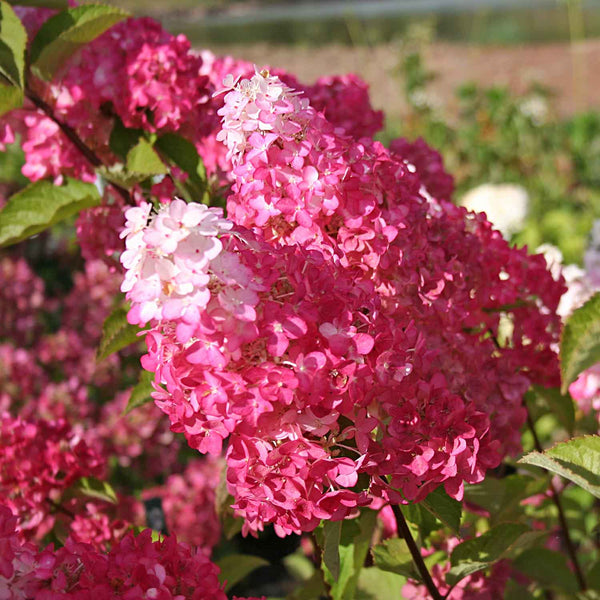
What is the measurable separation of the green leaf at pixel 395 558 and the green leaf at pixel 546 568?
0.37 meters

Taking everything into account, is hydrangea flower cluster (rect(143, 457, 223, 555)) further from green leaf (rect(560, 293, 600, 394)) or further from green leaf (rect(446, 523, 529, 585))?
green leaf (rect(560, 293, 600, 394))

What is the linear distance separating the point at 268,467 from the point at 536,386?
1.88 ft

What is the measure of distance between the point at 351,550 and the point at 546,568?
0.40 meters

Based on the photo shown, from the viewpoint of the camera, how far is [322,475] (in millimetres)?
712

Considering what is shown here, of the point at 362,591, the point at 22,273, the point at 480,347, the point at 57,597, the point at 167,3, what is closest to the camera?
the point at 57,597

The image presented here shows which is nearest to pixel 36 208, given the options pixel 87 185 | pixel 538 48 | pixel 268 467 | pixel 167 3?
pixel 87 185

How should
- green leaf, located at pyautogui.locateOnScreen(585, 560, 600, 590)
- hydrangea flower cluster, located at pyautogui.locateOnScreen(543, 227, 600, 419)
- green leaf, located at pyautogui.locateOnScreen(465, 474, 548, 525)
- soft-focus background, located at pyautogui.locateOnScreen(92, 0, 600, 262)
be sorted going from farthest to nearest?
soft-focus background, located at pyautogui.locateOnScreen(92, 0, 600, 262) → hydrangea flower cluster, located at pyautogui.locateOnScreen(543, 227, 600, 419) → green leaf, located at pyautogui.locateOnScreen(585, 560, 600, 590) → green leaf, located at pyautogui.locateOnScreen(465, 474, 548, 525)

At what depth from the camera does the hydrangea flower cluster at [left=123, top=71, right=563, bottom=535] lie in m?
0.65

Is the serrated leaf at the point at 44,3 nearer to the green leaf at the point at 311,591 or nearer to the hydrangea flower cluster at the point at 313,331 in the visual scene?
the hydrangea flower cluster at the point at 313,331

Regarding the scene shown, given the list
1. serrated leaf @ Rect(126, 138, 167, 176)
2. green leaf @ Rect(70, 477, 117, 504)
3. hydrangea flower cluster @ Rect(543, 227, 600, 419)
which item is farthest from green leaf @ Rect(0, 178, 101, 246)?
hydrangea flower cluster @ Rect(543, 227, 600, 419)

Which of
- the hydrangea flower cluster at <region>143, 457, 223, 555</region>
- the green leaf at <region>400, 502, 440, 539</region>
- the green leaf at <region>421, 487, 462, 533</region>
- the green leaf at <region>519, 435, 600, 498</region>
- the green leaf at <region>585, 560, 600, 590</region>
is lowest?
the hydrangea flower cluster at <region>143, 457, 223, 555</region>

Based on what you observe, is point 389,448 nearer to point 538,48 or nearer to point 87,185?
point 87,185

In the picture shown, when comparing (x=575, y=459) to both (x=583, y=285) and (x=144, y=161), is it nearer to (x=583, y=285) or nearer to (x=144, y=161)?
(x=144, y=161)

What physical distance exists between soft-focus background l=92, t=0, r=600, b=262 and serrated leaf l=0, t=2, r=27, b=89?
980 millimetres
